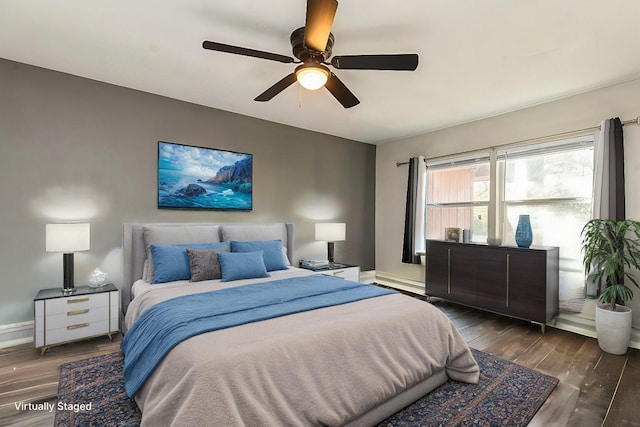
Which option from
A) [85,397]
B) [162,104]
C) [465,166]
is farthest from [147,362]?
[465,166]

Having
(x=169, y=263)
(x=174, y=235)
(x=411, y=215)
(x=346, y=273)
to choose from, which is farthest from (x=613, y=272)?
(x=174, y=235)

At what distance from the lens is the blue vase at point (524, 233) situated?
354 centimetres

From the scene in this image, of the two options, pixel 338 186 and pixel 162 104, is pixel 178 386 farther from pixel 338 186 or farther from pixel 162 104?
pixel 338 186

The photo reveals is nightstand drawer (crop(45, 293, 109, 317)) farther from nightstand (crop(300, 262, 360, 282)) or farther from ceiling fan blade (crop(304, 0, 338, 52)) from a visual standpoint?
ceiling fan blade (crop(304, 0, 338, 52))

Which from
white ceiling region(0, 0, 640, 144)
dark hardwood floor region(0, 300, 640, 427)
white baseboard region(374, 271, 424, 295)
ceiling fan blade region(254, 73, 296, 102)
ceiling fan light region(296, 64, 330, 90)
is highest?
white ceiling region(0, 0, 640, 144)

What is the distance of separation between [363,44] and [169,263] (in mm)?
2608

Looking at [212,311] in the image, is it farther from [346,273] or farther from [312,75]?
[346,273]

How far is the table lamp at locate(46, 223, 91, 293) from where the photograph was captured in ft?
9.06

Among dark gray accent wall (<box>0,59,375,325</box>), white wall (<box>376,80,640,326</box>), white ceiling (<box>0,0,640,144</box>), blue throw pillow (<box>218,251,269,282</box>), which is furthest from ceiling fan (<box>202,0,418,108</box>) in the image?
white wall (<box>376,80,640,326</box>)

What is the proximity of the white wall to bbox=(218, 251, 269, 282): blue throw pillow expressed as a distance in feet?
9.64

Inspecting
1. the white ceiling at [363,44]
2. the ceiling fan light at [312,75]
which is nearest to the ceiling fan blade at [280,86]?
the ceiling fan light at [312,75]

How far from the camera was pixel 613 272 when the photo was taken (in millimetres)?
2814

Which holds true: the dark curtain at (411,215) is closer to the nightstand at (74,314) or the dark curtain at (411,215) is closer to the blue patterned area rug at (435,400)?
the blue patterned area rug at (435,400)

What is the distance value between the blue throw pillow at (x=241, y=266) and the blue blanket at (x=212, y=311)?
361mm
